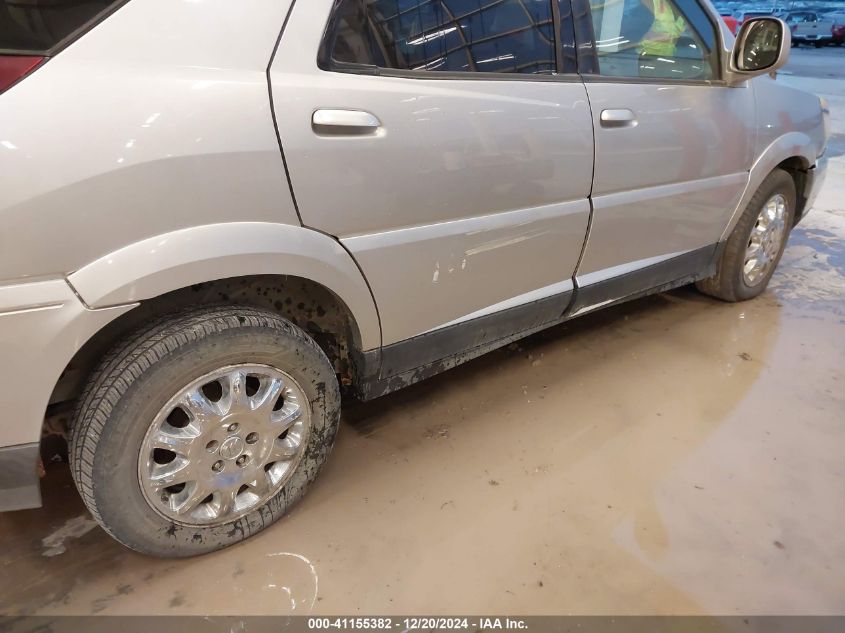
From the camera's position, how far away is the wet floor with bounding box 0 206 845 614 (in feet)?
5.32

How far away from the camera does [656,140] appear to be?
7.32 feet

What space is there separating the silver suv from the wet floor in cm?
19

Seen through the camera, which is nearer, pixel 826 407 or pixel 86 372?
pixel 86 372

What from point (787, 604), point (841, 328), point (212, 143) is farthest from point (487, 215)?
point (841, 328)

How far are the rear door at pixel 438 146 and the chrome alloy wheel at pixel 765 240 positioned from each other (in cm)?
148

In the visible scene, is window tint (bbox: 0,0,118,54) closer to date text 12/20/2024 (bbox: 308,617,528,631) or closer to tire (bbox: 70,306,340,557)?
tire (bbox: 70,306,340,557)

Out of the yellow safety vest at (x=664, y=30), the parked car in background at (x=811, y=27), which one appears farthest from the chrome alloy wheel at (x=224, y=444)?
the parked car in background at (x=811, y=27)

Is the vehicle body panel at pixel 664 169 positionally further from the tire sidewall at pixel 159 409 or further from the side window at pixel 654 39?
the tire sidewall at pixel 159 409

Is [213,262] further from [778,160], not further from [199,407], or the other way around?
[778,160]

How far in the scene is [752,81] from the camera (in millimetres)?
2650

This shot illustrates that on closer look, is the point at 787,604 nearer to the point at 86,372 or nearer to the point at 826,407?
the point at 826,407

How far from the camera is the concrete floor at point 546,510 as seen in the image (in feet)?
5.31

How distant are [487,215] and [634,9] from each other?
1.18 meters

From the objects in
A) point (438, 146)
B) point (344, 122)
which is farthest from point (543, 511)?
point (344, 122)
